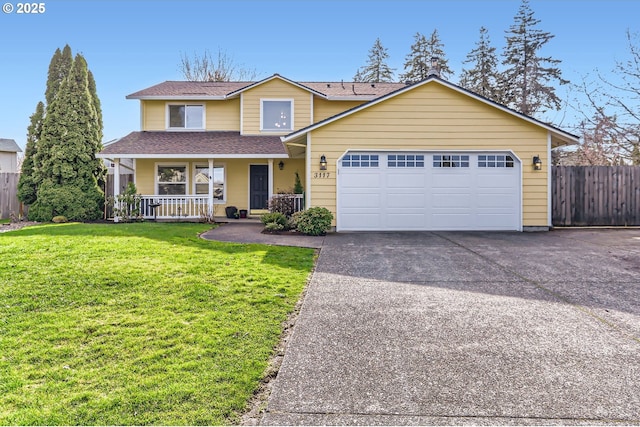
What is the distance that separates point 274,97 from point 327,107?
2.41 meters

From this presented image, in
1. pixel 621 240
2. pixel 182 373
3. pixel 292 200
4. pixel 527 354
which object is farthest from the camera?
pixel 292 200

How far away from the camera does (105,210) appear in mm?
14586

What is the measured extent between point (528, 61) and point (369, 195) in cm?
2387

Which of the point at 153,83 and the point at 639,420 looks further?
the point at 153,83

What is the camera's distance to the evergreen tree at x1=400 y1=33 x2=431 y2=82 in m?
32.0

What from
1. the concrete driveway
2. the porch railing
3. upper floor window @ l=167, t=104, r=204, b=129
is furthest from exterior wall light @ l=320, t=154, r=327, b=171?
upper floor window @ l=167, t=104, r=204, b=129

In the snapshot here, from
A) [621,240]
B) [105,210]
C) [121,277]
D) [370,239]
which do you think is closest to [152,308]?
[121,277]

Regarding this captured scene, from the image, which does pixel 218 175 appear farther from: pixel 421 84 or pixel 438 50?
pixel 438 50

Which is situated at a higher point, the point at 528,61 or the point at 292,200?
the point at 528,61

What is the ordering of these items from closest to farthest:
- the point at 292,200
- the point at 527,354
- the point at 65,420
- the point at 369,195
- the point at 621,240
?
the point at 65,420
the point at 527,354
the point at 621,240
the point at 369,195
the point at 292,200

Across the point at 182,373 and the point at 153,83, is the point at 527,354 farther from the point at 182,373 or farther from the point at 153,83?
the point at 153,83

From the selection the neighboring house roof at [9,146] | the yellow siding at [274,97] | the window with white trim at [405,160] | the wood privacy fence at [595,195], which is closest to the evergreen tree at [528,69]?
the wood privacy fence at [595,195]

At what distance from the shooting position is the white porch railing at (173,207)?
48.0ft

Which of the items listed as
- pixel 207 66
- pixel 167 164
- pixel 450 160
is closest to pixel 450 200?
pixel 450 160
